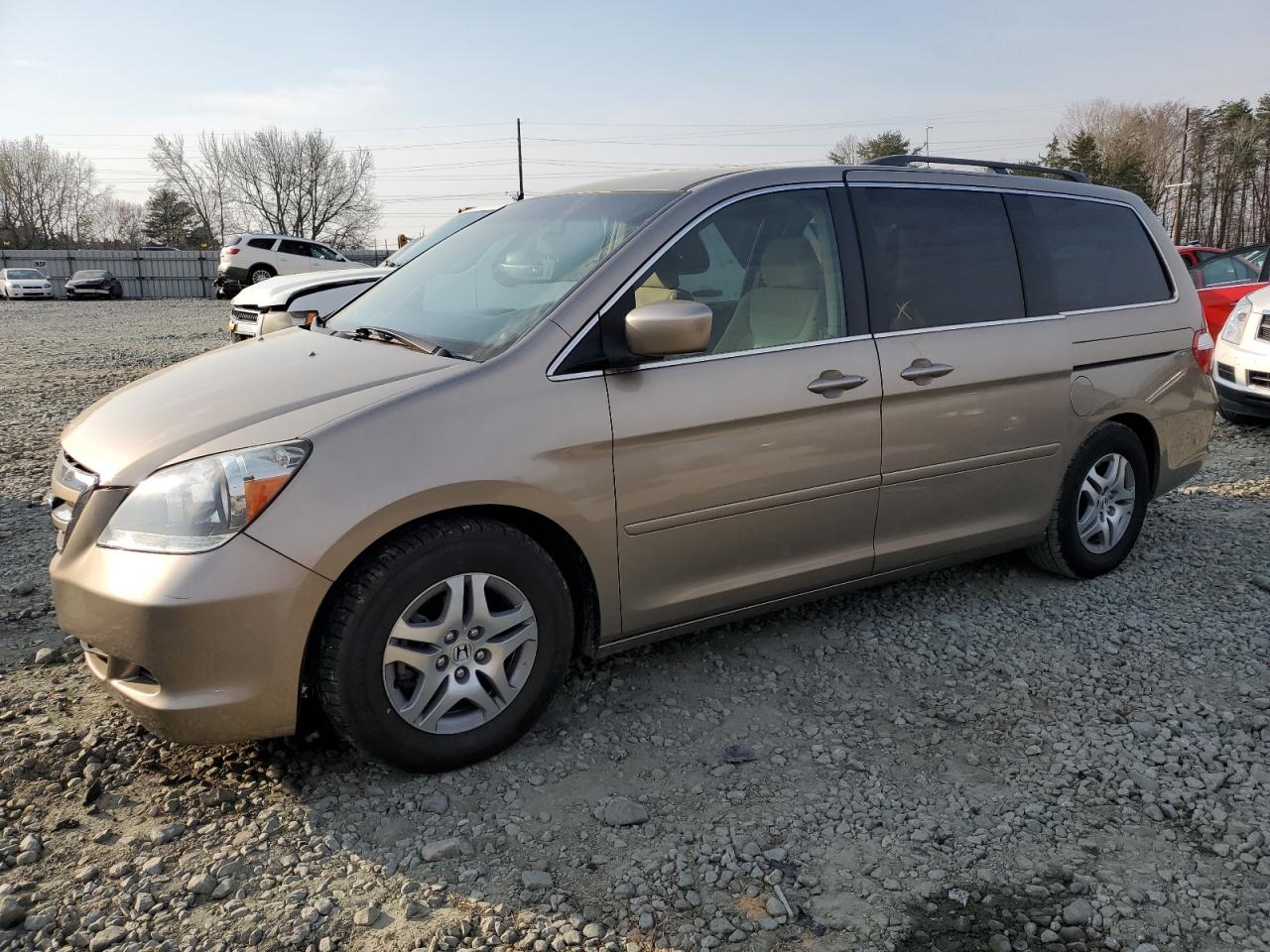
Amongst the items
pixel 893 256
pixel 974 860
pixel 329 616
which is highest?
pixel 893 256

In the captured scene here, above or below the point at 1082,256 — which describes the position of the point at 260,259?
above

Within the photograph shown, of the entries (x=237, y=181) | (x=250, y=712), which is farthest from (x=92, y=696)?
(x=237, y=181)

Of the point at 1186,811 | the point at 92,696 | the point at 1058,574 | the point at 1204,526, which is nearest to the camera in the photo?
the point at 1186,811

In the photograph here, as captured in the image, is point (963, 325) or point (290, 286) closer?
point (963, 325)

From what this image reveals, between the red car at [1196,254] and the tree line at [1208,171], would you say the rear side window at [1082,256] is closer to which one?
the red car at [1196,254]

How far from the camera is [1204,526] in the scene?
17.8 feet

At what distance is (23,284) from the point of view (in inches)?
1344

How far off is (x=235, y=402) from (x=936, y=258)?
2678 mm

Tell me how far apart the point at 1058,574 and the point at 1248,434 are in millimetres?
4584

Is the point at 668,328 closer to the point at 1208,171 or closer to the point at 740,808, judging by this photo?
the point at 740,808

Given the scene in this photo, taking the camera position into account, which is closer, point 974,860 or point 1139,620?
point 974,860

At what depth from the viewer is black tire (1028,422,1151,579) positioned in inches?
173

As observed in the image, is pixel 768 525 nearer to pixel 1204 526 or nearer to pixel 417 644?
pixel 417 644

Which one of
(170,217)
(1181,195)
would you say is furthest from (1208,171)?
(170,217)
